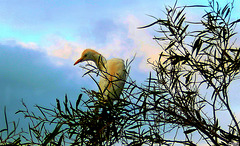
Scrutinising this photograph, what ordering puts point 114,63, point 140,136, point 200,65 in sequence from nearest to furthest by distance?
point 140,136 < point 200,65 < point 114,63

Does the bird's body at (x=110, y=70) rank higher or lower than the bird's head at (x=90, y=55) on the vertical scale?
lower

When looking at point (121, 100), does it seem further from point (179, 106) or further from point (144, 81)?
point (179, 106)

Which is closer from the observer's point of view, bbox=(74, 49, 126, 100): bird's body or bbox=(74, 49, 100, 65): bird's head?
bbox=(74, 49, 126, 100): bird's body

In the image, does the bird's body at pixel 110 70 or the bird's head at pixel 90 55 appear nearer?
the bird's body at pixel 110 70

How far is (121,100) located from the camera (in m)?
1.96

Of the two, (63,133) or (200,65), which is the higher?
(200,65)

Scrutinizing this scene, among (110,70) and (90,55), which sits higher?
(90,55)

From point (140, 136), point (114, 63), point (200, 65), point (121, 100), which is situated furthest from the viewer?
point (114, 63)

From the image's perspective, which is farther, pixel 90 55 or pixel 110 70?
pixel 90 55

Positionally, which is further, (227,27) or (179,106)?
(227,27)

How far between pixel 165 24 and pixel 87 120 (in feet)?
2.65

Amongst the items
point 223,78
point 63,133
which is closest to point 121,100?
point 63,133

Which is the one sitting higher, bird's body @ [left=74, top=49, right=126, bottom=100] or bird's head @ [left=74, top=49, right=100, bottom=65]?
bird's head @ [left=74, top=49, right=100, bottom=65]

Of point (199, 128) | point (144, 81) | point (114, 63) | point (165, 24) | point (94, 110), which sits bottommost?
point (199, 128)
